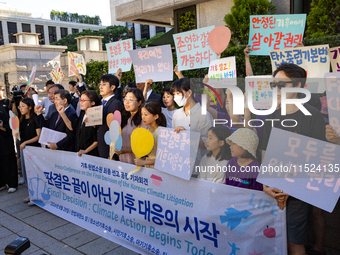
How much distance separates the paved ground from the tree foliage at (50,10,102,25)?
207 ft

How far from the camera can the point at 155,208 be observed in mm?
3025

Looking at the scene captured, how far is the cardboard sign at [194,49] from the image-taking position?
4254mm

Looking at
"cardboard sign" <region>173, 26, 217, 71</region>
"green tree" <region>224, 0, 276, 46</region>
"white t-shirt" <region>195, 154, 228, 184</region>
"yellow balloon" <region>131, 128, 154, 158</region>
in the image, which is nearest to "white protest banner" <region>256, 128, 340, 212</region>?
"white t-shirt" <region>195, 154, 228, 184</region>

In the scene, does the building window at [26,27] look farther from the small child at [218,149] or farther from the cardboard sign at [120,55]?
the small child at [218,149]

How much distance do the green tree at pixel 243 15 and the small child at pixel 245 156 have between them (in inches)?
217

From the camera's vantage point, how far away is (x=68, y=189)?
4137mm

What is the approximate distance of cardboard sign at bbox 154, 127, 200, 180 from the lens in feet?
8.96

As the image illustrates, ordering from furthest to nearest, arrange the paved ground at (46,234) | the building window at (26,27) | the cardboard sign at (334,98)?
1. the building window at (26,27)
2. the paved ground at (46,234)
3. the cardboard sign at (334,98)

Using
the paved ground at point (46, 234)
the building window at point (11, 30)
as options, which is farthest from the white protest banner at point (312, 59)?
the building window at point (11, 30)

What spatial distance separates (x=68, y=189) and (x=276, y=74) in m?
3.02

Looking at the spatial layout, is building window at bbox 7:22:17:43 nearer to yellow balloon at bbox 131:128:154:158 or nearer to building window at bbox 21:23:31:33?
building window at bbox 21:23:31:33

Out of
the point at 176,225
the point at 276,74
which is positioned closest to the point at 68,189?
the point at 176,225

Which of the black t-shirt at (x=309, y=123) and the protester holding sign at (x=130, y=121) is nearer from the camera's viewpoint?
the black t-shirt at (x=309, y=123)

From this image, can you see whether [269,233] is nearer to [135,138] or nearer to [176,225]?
[176,225]
